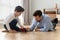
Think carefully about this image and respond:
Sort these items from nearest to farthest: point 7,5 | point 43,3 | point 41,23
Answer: point 41,23, point 7,5, point 43,3

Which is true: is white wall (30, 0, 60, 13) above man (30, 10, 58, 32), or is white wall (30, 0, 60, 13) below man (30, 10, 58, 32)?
above

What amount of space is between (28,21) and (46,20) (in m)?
3.36

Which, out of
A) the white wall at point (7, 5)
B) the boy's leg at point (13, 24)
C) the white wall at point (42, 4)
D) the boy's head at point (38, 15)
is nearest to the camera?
the boy's head at point (38, 15)

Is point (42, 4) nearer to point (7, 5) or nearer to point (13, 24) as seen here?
point (7, 5)

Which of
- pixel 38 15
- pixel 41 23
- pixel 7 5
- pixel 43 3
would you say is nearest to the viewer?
pixel 38 15

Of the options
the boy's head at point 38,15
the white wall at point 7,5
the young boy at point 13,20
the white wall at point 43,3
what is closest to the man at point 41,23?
the boy's head at point 38,15

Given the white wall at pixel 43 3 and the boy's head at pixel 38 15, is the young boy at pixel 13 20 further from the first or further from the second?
the white wall at pixel 43 3

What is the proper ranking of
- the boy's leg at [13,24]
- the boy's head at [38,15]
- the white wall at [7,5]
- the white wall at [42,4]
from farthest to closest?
1. the white wall at [42,4]
2. the white wall at [7,5]
3. the boy's leg at [13,24]
4. the boy's head at [38,15]

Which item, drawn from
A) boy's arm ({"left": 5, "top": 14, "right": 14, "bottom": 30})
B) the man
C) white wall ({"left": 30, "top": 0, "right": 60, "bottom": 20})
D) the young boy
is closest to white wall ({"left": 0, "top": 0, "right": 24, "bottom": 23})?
white wall ({"left": 30, "top": 0, "right": 60, "bottom": 20})

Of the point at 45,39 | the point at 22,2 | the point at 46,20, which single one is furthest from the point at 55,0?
the point at 45,39

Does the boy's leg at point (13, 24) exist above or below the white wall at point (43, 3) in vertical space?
below

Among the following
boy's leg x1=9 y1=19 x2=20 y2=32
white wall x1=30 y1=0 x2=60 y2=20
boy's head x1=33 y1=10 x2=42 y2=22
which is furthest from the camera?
white wall x1=30 y1=0 x2=60 y2=20

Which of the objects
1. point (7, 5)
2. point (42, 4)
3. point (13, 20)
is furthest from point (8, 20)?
point (42, 4)

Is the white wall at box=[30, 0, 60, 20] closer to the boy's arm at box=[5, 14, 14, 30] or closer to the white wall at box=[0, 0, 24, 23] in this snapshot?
the white wall at box=[0, 0, 24, 23]
